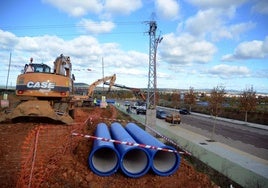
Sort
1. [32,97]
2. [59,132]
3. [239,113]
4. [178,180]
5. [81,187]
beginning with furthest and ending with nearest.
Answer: [239,113]
[32,97]
[59,132]
[178,180]
[81,187]

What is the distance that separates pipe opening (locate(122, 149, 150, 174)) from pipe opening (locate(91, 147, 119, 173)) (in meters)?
0.28

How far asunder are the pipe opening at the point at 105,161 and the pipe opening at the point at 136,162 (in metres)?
0.28

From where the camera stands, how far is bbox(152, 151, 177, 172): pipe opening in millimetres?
8055

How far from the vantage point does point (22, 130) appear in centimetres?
1341

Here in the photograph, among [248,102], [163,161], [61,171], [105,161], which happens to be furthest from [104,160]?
[248,102]

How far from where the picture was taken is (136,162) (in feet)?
26.5

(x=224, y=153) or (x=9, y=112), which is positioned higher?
(x=9, y=112)

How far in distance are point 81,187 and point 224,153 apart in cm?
958

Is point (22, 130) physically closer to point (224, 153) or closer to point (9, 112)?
point (9, 112)

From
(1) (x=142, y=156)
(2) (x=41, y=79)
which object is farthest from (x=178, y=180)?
(2) (x=41, y=79)

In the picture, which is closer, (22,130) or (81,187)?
(81,187)

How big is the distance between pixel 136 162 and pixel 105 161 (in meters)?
0.88

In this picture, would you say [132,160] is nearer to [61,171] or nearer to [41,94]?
[61,171]

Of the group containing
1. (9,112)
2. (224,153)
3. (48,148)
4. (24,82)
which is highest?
(24,82)
